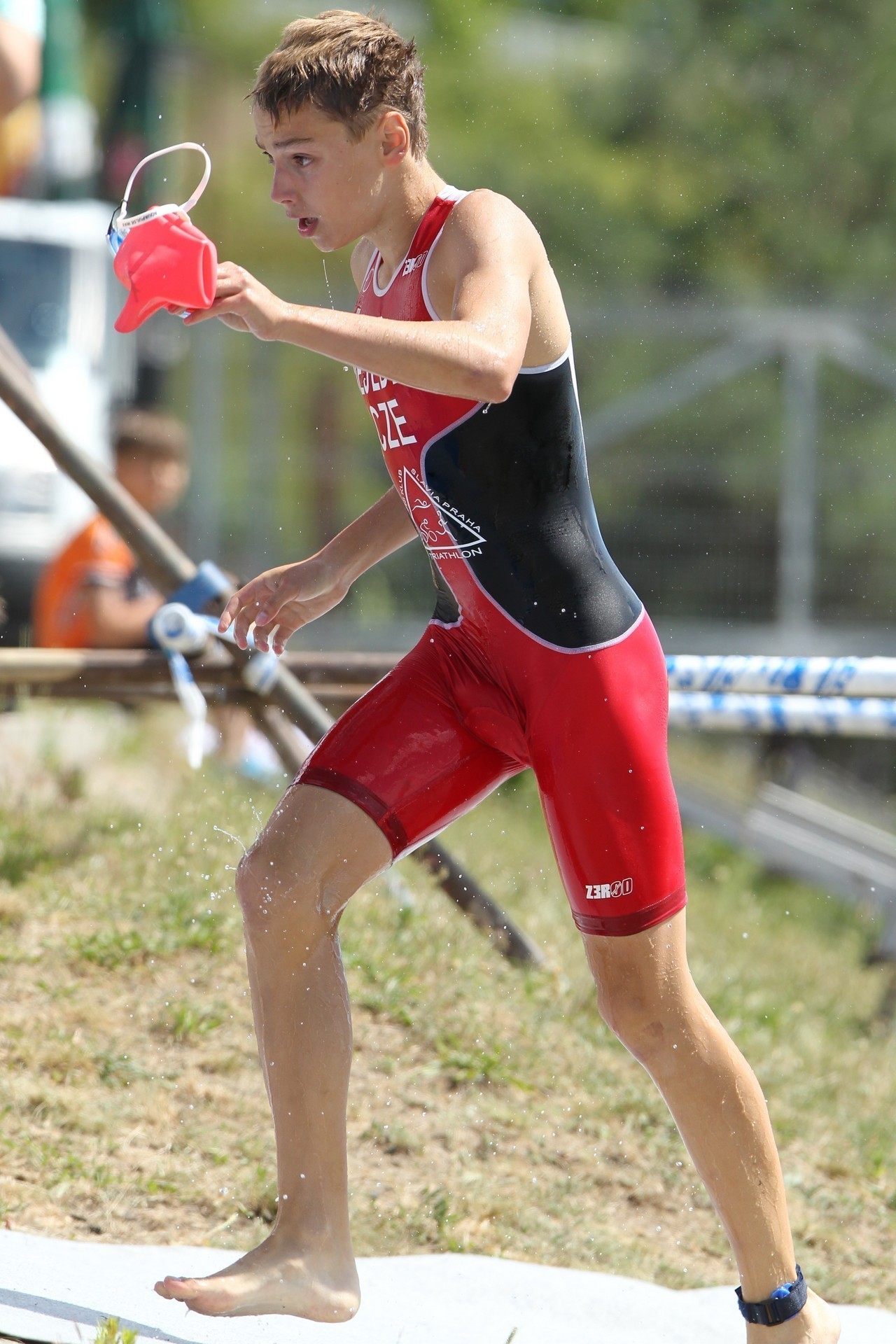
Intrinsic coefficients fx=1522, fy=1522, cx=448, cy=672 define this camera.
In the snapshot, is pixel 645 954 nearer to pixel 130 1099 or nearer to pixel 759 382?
pixel 130 1099

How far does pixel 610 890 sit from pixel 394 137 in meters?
1.35


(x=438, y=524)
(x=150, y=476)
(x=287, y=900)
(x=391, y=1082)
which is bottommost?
(x=391, y=1082)

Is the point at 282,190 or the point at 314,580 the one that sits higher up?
the point at 282,190

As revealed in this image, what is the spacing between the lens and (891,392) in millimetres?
11141

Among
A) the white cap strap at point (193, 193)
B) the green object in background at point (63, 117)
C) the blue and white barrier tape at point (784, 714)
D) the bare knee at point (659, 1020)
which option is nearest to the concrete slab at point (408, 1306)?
the bare knee at point (659, 1020)

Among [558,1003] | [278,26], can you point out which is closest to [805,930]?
[558,1003]

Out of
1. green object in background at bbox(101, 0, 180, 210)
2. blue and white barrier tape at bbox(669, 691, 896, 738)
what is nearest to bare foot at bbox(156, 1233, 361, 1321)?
blue and white barrier tape at bbox(669, 691, 896, 738)

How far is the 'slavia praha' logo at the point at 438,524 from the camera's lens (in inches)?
108

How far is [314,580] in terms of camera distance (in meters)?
3.01

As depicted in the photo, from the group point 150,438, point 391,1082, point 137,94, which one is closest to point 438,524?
point 391,1082

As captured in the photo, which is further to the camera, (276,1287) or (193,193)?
(276,1287)

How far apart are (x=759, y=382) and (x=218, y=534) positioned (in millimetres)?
4459

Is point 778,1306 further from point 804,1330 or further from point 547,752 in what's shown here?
point 547,752

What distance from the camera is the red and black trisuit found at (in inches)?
104
